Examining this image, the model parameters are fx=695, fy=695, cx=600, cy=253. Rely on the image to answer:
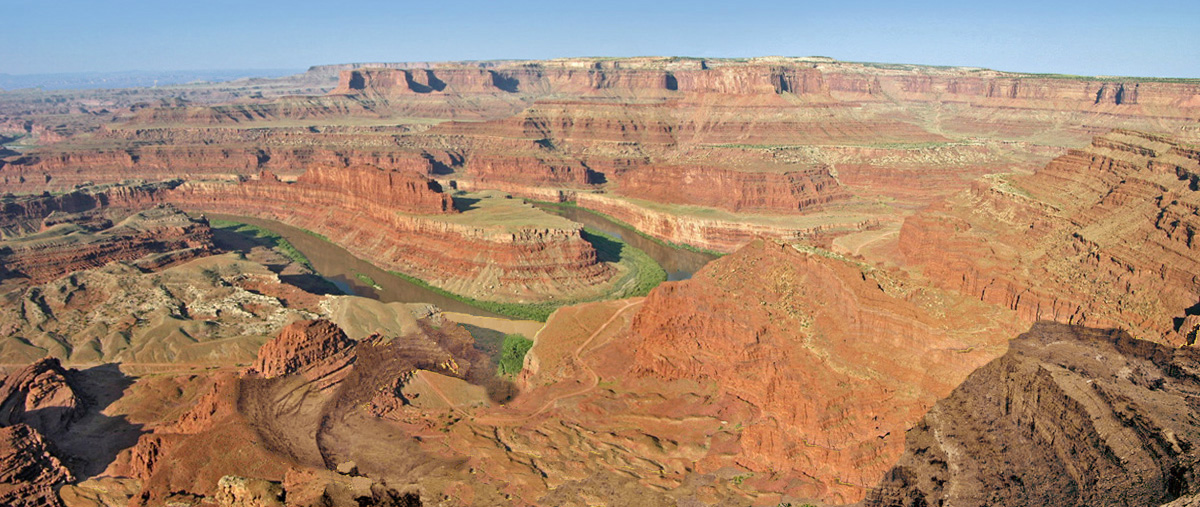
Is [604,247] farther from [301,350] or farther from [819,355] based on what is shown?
[819,355]

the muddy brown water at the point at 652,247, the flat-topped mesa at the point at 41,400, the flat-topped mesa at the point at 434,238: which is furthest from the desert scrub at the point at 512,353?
the muddy brown water at the point at 652,247

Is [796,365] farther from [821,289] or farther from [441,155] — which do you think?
[441,155]

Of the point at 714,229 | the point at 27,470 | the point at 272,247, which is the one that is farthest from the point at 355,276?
Result: the point at 27,470

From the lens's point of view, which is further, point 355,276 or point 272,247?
point 272,247

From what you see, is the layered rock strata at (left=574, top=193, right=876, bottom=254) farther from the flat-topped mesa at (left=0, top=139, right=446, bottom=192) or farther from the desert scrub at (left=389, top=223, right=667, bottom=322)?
the flat-topped mesa at (left=0, top=139, right=446, bottom=192)

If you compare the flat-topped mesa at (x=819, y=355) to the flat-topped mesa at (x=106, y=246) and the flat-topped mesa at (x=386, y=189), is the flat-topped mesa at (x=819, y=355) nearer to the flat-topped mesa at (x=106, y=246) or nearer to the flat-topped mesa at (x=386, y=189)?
the flat-topped mesa at (x=386, y=189)

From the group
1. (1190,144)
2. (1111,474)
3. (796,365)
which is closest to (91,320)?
(796,365)
